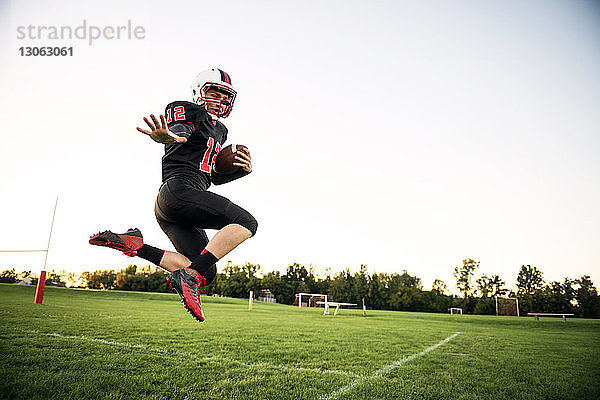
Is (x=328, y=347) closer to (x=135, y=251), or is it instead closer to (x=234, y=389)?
(x=234, y=389)

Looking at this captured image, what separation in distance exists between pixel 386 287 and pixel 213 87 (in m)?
75.3

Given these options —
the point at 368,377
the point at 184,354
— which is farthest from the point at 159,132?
the point at 184,354

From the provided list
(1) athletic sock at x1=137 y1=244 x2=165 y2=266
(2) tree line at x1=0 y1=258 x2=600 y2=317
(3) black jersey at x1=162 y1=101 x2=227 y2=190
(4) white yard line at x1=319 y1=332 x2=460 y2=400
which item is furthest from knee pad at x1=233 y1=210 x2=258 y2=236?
(2) tree line at x1=0 y1=258 x2=600 y2=317

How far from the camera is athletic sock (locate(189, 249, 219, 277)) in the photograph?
2811 mm

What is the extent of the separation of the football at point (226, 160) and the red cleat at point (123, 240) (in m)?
0.88

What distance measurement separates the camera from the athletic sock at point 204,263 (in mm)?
2811

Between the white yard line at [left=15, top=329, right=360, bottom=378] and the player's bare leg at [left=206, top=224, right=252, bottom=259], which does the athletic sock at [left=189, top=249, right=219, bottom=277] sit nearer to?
the player's bare leg at [left=206, top=224, right=252, bottom=259]

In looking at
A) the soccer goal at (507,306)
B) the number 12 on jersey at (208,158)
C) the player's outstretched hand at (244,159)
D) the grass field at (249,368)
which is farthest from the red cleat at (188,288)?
the soccer goal at (507,306)

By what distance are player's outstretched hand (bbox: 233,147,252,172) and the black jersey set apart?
0.21 metres

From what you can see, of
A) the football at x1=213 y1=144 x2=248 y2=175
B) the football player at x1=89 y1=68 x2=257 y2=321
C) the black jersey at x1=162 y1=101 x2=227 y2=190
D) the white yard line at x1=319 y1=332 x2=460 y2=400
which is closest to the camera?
the football player at x1=89 y1=68 x2=257 y2=321

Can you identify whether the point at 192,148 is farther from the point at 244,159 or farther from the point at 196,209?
the point at 196,209

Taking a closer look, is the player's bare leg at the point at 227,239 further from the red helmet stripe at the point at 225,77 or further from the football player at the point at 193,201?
the red helmet stripe at the point at 225,77

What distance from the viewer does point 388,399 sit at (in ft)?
14.6

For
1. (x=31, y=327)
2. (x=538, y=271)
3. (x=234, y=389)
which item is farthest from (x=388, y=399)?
(x=538, y=271)
